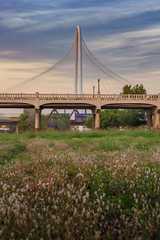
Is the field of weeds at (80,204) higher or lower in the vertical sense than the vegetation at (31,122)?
lower

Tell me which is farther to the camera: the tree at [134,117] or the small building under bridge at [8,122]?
the small building under bridge at [8,122]

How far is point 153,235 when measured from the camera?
119 inches

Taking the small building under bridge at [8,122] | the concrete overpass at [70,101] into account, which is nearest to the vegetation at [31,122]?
the concrete overpass at [70,101]

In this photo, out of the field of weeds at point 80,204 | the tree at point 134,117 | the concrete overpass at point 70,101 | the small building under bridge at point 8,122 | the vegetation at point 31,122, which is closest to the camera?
the field of weeds at point 80,204

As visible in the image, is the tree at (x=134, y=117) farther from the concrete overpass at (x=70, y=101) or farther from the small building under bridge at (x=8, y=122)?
the small building under bridge at (x=8, y=122)

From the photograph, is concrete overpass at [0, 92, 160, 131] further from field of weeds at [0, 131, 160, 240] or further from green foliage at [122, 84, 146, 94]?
field of weeds at [0, 131, 160, 240]

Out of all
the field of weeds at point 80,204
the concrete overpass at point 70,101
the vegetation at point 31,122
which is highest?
the concrete overpass at point 70,101

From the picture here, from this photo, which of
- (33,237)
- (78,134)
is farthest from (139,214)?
(78,134)

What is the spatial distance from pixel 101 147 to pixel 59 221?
29.8 feet

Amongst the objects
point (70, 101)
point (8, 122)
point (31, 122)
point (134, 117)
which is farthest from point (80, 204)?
point (8, 122)

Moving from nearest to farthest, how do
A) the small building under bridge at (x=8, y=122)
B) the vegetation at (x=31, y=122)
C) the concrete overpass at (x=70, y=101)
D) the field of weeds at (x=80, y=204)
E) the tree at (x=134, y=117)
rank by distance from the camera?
the field of weeds at (x=80, y=204) → the concrete overpass at (x=70, y=101) → the tree at (x=134, y=117) → the vegetation at (x=31, y=122) → the small building under bridge at (x=8, y=122)

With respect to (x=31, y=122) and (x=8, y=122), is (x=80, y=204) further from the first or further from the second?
(x=8, y=122)

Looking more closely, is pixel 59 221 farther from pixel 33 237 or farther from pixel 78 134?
pixel 78 134

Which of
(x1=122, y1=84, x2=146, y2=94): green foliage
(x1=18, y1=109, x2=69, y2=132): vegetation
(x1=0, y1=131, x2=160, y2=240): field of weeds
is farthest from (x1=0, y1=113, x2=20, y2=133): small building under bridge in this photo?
(x1=0, y1=131, x2=160, y2=240): field of weeds
